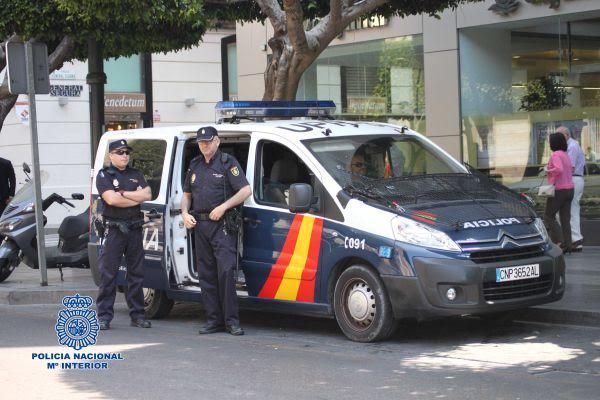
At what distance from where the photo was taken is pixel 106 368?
7926 mm

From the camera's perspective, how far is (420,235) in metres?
8.49

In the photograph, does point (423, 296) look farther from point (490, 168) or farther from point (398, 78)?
point (398, 78)

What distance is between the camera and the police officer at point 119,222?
974 centimetres

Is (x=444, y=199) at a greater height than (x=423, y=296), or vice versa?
(x=444, y=199)

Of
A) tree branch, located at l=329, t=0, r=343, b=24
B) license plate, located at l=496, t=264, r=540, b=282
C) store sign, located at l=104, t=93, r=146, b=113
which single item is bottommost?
license plate, located at l=496, t=264, r=540, b=282

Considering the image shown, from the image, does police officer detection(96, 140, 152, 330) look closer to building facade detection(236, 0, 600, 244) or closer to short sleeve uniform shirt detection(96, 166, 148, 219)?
short sleeve uniform shirt detection(96, 166, 148, 219)

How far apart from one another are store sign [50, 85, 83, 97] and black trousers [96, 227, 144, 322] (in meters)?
15.9

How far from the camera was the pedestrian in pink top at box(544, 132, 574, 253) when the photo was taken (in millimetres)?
13805

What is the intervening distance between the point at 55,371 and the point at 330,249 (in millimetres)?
2488

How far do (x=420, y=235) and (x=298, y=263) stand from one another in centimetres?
126

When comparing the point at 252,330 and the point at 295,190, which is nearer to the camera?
the point at 295,190

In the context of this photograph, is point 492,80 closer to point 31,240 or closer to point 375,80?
point 375,80

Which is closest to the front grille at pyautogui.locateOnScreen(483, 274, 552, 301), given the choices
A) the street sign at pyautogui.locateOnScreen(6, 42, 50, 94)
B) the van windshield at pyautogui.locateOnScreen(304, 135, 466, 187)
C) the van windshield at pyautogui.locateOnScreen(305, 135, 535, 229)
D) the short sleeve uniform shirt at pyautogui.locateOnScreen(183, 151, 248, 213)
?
the van windshield at pyautogui.locateOnScreen(305, 135, 535, 229)

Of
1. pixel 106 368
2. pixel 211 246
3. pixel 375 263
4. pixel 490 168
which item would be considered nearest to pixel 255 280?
pixel 211 246
